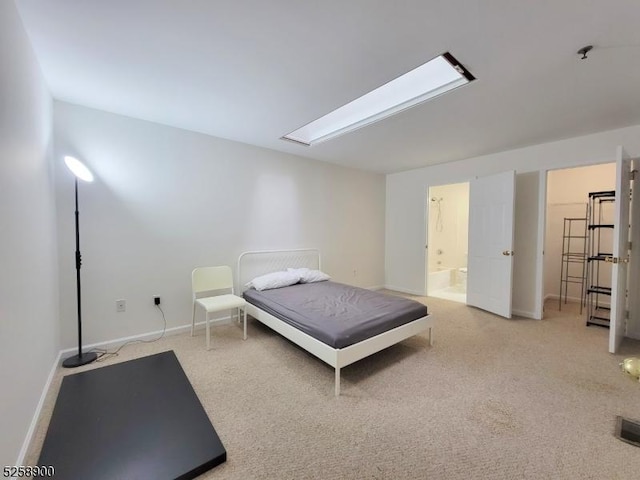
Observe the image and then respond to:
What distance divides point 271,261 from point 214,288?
0.99 metres

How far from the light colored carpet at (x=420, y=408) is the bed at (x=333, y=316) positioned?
25 cm

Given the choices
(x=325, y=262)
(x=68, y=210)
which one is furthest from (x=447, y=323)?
(x=68, y=210)

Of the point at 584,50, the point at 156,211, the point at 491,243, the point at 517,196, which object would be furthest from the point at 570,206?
the point at 156,211

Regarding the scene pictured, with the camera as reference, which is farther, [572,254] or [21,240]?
[572,254]

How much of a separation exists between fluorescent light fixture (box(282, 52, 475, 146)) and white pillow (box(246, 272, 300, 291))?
1.88 m

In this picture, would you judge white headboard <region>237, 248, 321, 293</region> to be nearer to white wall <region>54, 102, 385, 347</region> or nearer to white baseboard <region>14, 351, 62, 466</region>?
white wall <region>54, 102, 385, 347</region>

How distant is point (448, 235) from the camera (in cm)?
633

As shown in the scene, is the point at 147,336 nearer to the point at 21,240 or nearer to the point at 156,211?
the point at 156,211

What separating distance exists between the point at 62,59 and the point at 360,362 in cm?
349

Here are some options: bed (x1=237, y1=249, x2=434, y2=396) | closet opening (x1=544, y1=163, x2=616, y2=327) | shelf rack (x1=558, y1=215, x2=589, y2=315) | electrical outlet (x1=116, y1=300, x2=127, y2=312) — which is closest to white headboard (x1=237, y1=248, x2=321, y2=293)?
bed (x1=237, y1=249, x2=434, y2=396)

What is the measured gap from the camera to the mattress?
89.8 inches

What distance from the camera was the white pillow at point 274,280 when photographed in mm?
3568

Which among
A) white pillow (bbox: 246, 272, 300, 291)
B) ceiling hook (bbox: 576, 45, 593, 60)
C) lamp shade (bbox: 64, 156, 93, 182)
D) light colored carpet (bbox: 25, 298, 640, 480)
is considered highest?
ceiling hook (bbox: 576, 45, 593, 60)

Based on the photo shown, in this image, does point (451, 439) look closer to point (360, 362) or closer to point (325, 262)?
point (360, 362)
